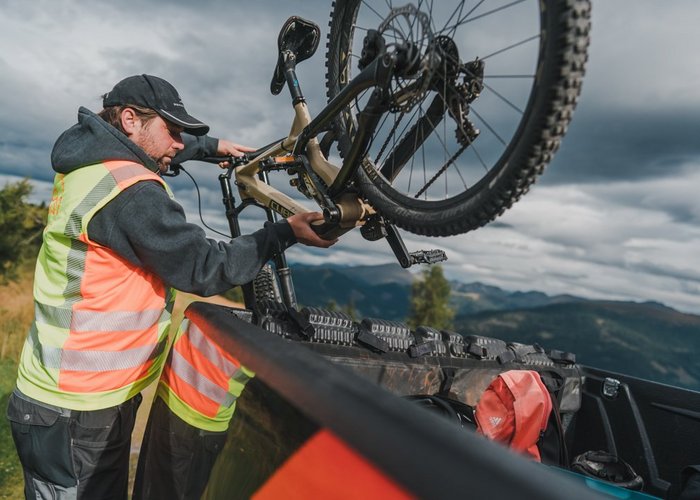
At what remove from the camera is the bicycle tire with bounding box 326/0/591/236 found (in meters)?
1.74

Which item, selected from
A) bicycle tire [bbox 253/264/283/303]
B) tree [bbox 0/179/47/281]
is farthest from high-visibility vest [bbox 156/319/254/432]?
tree [bbox 0/179/47/281]

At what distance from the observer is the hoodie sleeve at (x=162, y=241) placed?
2.14m

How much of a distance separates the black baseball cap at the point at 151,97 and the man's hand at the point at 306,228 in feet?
2.17

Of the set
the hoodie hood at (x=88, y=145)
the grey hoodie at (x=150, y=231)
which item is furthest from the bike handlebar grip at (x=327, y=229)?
the hoodie hood at (x=88, y=145)

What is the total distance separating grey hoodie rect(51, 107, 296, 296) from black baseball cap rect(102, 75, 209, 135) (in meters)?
0.19

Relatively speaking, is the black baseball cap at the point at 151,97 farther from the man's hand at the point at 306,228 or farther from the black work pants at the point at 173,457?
the black work pants at the point at 173,457

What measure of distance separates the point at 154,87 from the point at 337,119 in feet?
3.16

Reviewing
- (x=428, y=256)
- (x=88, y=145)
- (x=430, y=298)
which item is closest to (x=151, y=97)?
(x=88, y=145)

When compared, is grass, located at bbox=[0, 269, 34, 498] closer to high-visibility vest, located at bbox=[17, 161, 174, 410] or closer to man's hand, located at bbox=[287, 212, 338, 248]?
high-visibility vest, located at bbox=[17, 161, 174, 410]

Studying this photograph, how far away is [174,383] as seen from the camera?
1.82m

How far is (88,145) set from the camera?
2.26m

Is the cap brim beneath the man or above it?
above

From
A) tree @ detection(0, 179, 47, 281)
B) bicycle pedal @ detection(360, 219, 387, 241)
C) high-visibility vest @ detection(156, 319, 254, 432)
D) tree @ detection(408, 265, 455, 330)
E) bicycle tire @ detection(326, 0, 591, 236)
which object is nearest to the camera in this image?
high-visibility vest @ detection(156, 319, 254, 432)

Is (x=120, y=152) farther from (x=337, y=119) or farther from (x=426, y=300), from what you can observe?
(x=426, y=300)
